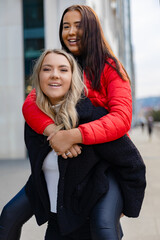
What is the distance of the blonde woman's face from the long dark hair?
168 mm

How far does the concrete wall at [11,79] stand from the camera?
1080cm

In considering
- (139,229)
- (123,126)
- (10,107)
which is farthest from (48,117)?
(10,107)

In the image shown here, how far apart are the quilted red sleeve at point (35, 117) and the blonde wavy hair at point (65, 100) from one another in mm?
35

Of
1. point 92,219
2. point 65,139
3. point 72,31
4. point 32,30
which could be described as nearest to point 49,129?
point 65,139

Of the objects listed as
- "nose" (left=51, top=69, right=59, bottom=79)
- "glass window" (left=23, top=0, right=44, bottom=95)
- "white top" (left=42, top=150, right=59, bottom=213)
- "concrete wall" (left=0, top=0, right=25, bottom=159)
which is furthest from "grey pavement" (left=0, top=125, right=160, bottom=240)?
"glass window" (left=23, top=0, right=44, bottom=95)

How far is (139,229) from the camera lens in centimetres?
384

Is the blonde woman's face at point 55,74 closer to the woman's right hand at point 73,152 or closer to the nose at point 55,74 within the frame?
the nose at point 55,74

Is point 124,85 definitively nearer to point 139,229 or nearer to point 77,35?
point 77,35

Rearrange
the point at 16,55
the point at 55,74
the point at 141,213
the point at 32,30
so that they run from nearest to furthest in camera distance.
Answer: the point at 55,74
the point at 141,213
the point at 16,55
the point at 32,30

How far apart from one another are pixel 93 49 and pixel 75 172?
810 mm

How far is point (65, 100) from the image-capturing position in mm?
1876

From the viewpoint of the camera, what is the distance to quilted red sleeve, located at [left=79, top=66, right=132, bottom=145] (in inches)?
67.3

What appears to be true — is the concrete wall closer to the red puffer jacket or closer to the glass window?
the glass window

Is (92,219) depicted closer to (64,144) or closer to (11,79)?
(64,144)
